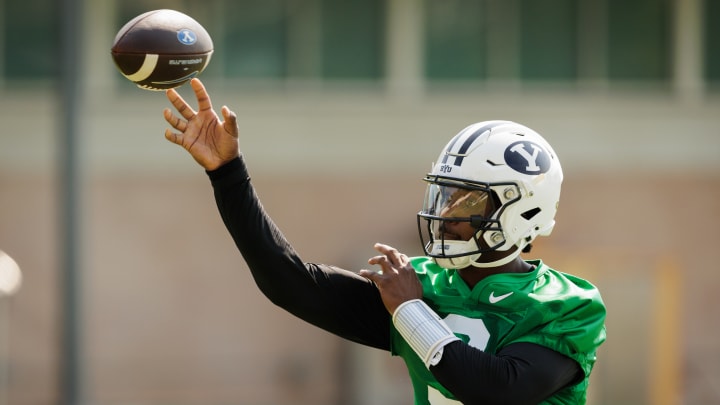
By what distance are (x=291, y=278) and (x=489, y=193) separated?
2.20ft

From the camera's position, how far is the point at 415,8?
13633 mm

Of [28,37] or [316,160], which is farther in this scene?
[316,160]

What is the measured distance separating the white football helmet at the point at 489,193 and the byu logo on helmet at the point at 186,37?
0.94m

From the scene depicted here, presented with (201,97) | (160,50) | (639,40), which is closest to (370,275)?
(201,97)

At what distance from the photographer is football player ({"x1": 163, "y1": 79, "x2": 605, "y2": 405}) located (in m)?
3.43

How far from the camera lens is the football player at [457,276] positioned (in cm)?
343

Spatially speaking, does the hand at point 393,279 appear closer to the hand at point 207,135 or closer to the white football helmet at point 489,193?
the white football helmet at point 489,193

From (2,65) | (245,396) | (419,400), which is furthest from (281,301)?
(2,65)

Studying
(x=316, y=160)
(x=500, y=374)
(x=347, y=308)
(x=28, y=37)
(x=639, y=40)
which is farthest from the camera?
(x=639, y=40)

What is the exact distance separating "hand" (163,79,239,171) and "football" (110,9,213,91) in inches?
10.4

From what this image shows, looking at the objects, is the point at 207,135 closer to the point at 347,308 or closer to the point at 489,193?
the point at 347,308

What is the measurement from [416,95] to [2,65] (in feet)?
15.8

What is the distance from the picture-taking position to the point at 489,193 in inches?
142

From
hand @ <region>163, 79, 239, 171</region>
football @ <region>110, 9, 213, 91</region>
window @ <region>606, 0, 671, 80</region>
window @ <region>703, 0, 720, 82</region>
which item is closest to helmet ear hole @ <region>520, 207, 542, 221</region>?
hand @ <region>163, 79, 239, 171</region>
